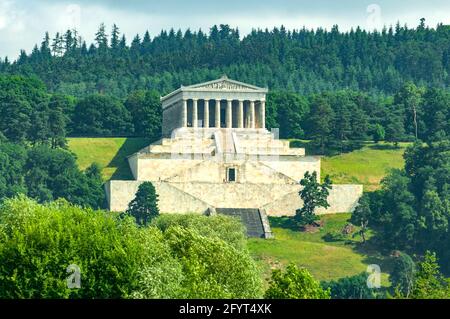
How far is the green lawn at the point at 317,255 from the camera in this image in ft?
310

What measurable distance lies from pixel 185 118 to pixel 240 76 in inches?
1932

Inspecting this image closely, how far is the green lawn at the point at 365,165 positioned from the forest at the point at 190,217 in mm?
1838

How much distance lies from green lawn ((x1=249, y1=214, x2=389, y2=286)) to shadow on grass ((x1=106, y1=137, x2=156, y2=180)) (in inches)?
900

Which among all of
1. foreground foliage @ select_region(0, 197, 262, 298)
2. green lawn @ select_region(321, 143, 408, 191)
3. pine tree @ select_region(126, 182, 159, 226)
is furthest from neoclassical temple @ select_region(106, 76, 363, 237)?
foreground foliage @ select_region(0, 197, 262, 298)

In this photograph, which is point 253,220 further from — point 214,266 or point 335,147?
point 214,266

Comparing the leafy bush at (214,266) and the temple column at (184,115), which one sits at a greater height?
the temple column at (184,115)

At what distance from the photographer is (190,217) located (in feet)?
310

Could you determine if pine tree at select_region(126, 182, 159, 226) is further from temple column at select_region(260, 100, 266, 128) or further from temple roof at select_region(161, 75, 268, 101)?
temple column at select_region(260, 100, 266, 128)

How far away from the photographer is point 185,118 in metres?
135

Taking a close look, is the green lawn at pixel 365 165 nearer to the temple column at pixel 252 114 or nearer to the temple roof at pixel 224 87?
the temple column at pixel 252 114

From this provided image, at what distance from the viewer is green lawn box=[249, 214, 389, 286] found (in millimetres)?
94500

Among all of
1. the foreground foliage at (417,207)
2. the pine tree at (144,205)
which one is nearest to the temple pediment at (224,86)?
the foreground foliage at (417,207)

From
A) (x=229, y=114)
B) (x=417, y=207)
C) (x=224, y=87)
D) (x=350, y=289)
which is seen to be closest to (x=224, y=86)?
(x=224, y=87)

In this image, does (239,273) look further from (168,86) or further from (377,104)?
(168,86)
